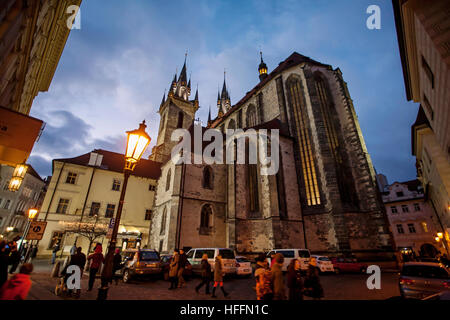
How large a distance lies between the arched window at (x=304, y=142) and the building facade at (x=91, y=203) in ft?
61.1

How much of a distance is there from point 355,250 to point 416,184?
27831mm

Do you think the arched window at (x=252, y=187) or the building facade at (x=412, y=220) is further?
the building facade at (x=412, y=220)

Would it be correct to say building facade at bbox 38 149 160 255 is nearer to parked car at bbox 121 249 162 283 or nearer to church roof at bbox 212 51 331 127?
parked car at bbox 121 249 162 283

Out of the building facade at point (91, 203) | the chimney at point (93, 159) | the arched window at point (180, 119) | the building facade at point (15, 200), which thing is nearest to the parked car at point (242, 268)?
the building facade at point (91, 203)

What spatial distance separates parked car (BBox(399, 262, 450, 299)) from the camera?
5062mm

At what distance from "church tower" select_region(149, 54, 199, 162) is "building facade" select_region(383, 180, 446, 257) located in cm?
3813

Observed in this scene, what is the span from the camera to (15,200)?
92.7 ft

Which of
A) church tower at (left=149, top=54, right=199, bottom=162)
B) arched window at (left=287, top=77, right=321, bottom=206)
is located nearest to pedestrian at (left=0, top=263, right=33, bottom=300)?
arched window at (left=287, top=77, right=321, bottom=206)

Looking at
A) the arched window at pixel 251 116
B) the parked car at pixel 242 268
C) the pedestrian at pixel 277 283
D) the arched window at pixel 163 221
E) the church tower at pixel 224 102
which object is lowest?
the parked car at pixel 242 268

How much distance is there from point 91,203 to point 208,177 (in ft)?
44.9

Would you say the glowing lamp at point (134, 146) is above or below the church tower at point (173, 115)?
below

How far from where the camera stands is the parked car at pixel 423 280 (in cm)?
506

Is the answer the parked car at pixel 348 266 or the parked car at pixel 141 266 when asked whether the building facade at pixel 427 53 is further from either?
the parked car at pixel 141 266
